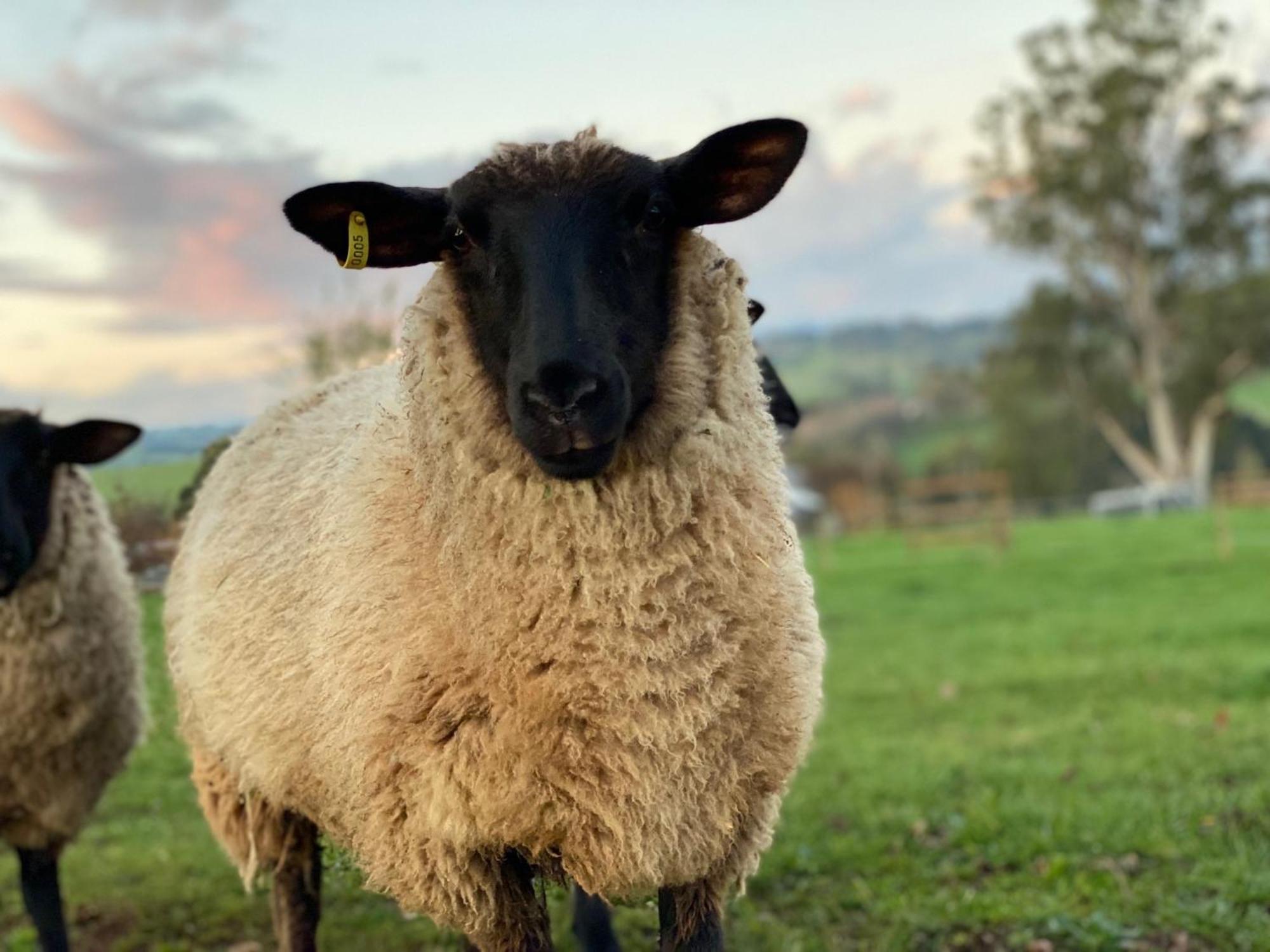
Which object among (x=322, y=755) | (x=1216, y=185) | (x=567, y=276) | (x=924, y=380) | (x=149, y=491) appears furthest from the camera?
(x=924, y=380)

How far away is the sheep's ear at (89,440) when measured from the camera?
5289 millimetres

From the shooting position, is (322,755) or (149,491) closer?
(322,755)

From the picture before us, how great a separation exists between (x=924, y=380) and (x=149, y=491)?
95599 millimetres

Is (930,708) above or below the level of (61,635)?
below

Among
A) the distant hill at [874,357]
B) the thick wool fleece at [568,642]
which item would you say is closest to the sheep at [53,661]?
the thick wool fleece at [568,642]

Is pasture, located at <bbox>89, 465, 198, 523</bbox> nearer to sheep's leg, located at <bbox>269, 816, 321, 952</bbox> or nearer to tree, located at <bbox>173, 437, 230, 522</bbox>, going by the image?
tree, located at <bbox>173, 437, 230, 522</bbox>

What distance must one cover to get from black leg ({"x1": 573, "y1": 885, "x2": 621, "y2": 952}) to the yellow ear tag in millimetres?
2621

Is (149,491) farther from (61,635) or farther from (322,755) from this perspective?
(322,755)

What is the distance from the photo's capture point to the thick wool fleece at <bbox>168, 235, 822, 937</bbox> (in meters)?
2.92

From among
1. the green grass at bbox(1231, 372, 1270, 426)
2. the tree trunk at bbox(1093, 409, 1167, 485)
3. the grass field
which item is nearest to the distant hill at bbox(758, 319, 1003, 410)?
the green grass at bbox(1231, 372, 1270, 426)

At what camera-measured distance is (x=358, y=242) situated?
3.22 metres

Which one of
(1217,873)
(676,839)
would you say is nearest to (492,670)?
(676,839)

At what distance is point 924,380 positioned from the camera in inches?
3853

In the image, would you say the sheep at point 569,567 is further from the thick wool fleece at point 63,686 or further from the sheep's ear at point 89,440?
the sheep's ear at point 89,440
